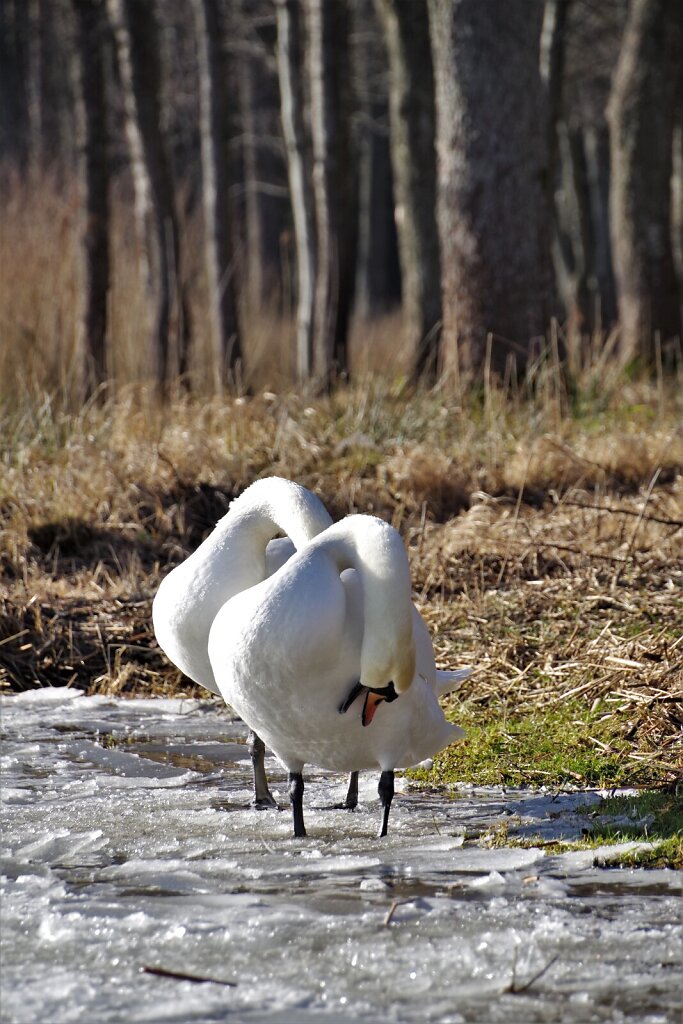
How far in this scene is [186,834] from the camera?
4.00m

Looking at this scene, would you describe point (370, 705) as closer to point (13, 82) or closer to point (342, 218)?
point (342, 218)

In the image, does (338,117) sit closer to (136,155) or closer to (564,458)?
(136,155)

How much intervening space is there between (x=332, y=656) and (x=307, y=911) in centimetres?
68

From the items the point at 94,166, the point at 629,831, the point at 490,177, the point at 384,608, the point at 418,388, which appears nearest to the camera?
the point at 384,608

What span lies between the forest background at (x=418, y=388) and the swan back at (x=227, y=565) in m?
1.01

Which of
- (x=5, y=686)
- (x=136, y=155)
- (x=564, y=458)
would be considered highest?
(x=136, y=155)

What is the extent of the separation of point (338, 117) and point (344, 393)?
161 inches

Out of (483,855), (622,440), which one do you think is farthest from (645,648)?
(622,440)

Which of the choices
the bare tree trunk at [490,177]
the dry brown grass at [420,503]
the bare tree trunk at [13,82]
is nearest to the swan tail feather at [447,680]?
the dry brown grass at [420,503]

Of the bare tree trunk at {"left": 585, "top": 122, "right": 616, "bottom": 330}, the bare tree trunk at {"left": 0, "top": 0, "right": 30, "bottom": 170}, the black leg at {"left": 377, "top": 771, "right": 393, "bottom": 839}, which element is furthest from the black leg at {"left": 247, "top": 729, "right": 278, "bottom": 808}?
the bare tree trunk at {"left": 0, "top": 0, "right": 30, "bottom": 170}

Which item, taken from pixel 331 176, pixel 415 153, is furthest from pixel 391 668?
pixel 415 153

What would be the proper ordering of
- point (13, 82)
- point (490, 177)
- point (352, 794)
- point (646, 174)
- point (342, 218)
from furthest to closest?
point (13, 82) → point (646, 174) → point (342, 218) → point (490, 177) → point (352, 794)

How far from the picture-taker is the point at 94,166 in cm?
1212

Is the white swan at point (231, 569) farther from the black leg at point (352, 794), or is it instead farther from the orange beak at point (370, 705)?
the orange beak at point (370, 705)
